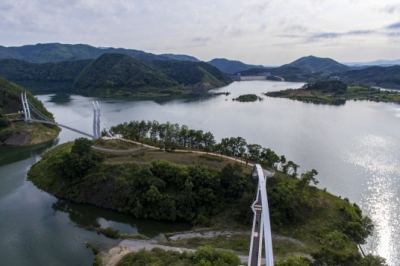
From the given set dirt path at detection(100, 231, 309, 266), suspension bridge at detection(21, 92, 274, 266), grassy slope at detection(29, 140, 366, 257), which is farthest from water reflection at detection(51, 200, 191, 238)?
suspension bridge at detection(21, 92, 274, 266)

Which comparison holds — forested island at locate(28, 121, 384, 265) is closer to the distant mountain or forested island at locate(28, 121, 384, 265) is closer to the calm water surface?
the calm water surface

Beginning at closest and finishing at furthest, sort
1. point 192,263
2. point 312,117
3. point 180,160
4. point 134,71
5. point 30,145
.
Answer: point 192,263 < point 180,160 < point 30,145 < point 312,117 < point 134,71

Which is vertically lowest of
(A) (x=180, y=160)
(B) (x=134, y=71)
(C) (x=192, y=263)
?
(C) (x=192, y=263)

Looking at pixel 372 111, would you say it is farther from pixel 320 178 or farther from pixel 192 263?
pixel 192 263

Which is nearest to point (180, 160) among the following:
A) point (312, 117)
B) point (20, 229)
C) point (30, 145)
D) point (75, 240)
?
point (75, 240)

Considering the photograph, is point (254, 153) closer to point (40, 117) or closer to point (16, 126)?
point (16, 126)

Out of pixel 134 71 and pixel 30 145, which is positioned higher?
pixel 134 71
